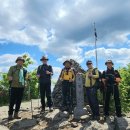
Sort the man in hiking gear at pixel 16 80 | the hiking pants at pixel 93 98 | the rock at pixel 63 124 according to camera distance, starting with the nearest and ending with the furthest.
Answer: the rock at pixel 63 124 → the hiking pants at pixel 93 98 → the man in hiking gear at pixel 16 80

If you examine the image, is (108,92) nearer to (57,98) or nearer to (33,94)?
(57,98)

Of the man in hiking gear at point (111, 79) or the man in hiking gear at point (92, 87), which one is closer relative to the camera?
the man in hiking gear at point (111, 79)

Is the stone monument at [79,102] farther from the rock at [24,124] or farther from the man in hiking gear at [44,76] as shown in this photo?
the rock at [24,124]

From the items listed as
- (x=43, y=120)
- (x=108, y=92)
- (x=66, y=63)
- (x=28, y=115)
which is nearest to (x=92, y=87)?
(x=108, y=92)

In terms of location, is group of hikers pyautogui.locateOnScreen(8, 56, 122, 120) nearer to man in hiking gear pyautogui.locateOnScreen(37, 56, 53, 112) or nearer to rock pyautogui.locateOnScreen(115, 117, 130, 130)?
man in hiking gear pyautogui.locateOnScreen(37, 56, 53, 112)

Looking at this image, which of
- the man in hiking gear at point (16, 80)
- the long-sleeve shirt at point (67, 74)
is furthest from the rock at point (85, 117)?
the man in hiking gear at point (16, 80)

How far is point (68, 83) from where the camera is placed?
49.5 ft

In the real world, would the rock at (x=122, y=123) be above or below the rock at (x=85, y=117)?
below

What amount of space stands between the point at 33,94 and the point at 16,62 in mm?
18838

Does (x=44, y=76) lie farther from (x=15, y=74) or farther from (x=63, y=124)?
(x=63, y=124)

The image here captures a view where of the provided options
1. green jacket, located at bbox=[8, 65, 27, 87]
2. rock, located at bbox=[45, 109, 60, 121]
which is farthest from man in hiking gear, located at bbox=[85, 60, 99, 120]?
green jacket, located at bbox=[8, 65, 27, 87]

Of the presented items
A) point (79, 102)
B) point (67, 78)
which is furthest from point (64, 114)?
point (67, 78)

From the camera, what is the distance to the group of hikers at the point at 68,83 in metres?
13.8

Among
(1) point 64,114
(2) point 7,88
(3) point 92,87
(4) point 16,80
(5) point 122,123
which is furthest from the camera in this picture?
(2) point 7,88
